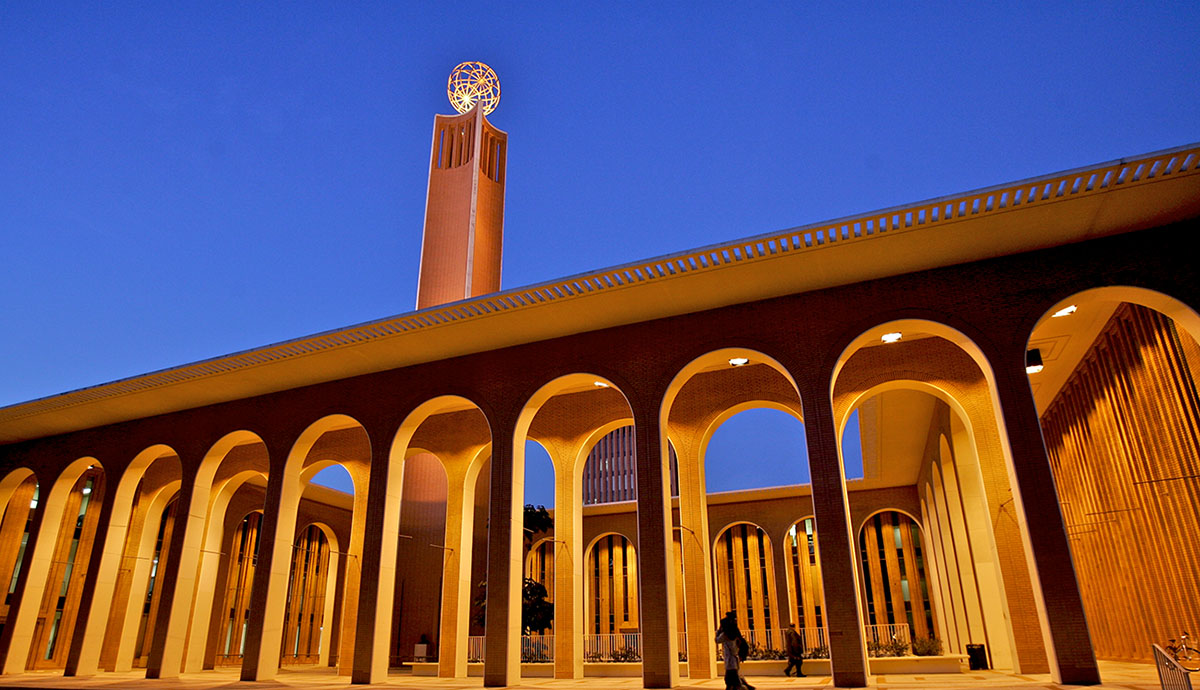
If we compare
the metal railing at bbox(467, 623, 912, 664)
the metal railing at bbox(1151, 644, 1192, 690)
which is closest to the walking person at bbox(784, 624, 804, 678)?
the metal railing at bbox(467, 623, 912, 664)

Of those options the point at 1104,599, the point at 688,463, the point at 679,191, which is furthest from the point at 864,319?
the point at 679,191

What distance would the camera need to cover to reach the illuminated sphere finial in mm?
28859

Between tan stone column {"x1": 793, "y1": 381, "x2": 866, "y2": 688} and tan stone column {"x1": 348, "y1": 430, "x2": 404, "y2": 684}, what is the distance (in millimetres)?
6747

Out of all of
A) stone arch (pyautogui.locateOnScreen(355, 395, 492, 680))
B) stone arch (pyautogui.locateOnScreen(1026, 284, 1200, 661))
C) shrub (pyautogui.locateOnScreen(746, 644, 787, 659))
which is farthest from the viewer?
shrub (pyautogui.locateOnScreen(746, 644, 787, 659))

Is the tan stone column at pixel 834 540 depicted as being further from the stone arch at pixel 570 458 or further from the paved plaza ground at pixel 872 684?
the stone arch at pixel 570 458

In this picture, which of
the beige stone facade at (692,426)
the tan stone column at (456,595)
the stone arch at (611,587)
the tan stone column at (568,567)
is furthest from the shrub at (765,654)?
the stone arch at (611,587)

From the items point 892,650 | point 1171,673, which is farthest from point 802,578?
point 1171,673

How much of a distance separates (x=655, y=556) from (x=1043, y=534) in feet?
15.4

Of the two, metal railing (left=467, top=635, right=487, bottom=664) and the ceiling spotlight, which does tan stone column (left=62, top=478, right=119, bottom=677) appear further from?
the ceiling spotlight

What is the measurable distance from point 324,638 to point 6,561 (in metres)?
7.99

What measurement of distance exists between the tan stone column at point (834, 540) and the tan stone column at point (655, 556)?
6.67 ft

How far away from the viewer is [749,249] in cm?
954

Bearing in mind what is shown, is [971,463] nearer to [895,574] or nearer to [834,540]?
[834,540]

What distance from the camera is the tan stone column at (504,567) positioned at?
35.3 feet
